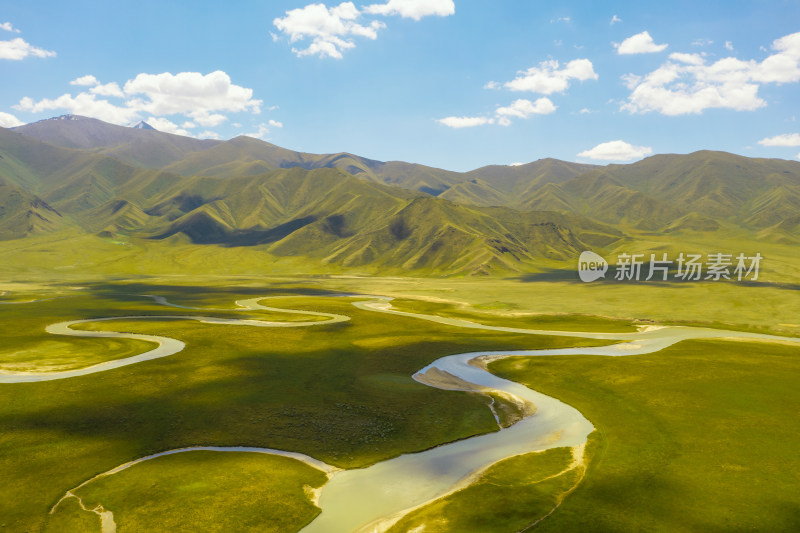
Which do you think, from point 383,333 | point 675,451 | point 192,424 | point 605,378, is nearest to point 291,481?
point 192,424

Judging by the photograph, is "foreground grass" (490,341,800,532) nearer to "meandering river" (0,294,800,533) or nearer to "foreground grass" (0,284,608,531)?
"meandering river" (0,294,800,533)

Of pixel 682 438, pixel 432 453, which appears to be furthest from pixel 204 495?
pixel 682 438

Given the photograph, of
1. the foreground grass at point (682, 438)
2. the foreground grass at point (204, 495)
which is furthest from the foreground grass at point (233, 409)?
the foreground grass at point (682, 438)

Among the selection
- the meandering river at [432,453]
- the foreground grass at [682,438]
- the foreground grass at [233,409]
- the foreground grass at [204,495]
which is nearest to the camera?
the foreground grass at [204,495]

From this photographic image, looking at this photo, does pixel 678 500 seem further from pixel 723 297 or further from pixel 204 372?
pixel 723 297

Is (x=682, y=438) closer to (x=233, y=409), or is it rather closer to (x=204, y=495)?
(x=204, y=495)

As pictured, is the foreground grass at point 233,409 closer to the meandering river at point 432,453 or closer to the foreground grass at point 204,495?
the foreground grass at point 204,495

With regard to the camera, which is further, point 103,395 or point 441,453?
point 103,395
